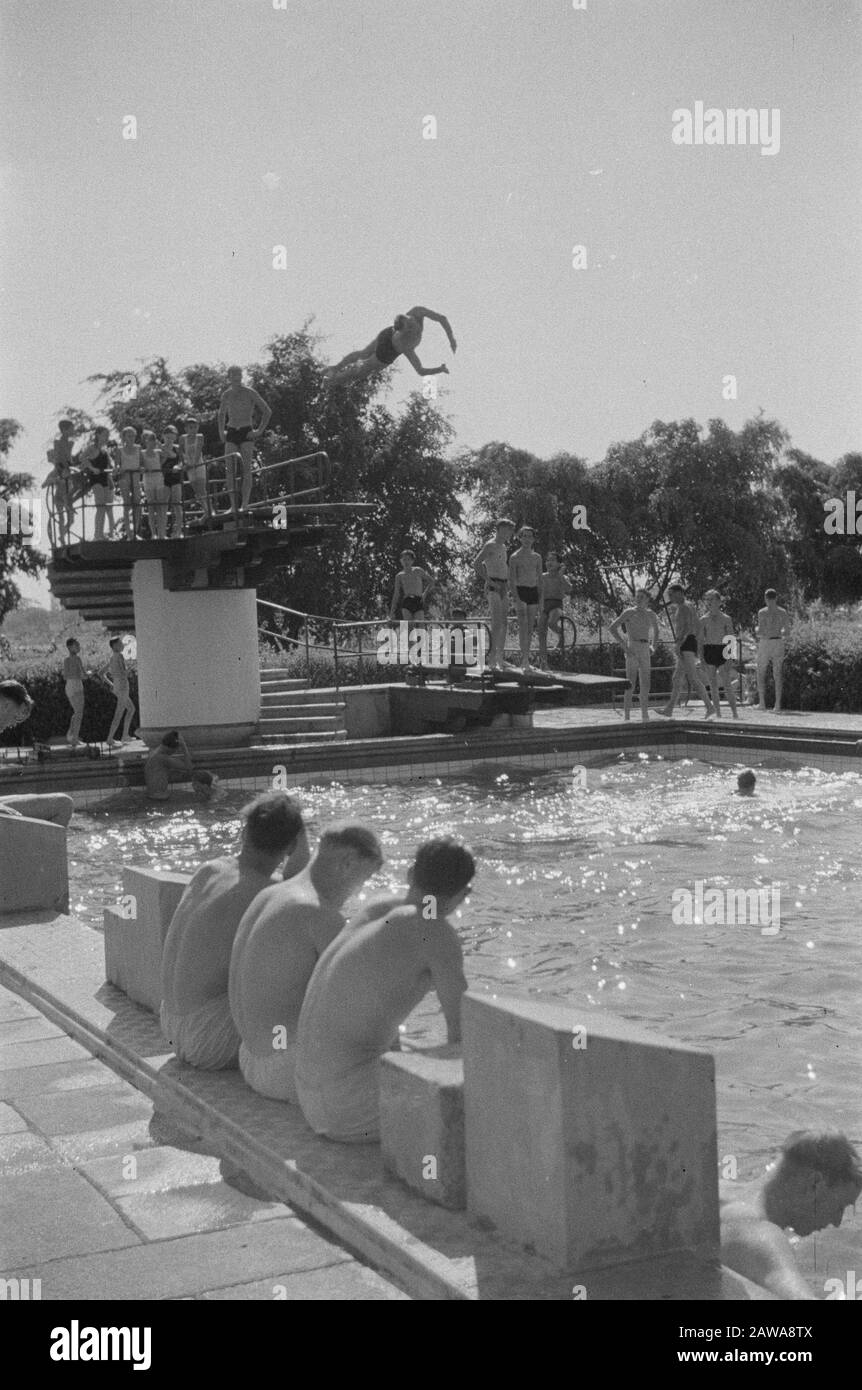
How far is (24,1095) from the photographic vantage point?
16.9ft

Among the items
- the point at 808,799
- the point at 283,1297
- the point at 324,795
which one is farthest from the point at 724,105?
the point at 324,795

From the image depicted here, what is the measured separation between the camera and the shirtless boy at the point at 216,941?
5004 millimetres

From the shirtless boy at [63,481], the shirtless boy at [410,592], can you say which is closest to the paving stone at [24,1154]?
the shirtless boy at [63,481]

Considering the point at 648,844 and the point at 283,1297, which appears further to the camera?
the point at 648,844

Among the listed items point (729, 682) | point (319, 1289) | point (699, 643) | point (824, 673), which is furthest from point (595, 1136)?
point (824, 673)

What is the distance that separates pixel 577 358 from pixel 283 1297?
15435 mm

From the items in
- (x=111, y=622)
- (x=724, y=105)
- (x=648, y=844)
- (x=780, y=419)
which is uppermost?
(x=780, y=419)

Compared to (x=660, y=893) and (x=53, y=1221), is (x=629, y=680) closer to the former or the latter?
(x=660, y=893)

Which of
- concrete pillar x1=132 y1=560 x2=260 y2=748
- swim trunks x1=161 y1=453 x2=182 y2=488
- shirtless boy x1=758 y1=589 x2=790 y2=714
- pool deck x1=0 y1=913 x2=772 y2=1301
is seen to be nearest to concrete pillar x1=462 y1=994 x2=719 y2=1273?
pool deck x1=0 y1=913 x2=772 y2=1301

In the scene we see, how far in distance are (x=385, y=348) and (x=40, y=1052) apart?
1186cm

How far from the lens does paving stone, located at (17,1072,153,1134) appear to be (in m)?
4.81

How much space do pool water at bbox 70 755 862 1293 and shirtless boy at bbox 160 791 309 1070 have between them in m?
0.89

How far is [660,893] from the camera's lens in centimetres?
1047
